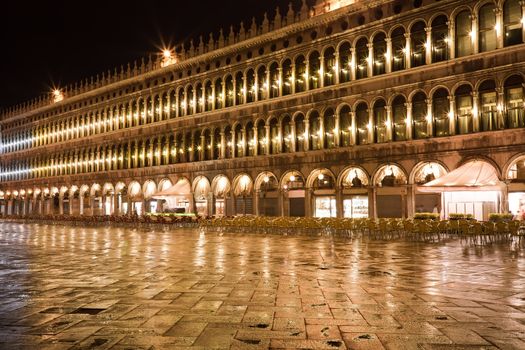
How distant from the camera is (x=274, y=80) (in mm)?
33688

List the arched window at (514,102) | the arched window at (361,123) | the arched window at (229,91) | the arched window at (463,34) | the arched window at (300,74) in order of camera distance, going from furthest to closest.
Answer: the arched window at (229,91)
the arched window at (300,74)
the arched window at (361,123)
the arched window at (463,34)
the arched window at (514,102)

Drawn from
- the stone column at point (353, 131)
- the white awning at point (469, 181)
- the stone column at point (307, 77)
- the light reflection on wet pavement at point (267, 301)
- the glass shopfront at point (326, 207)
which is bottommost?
the light reflection on wet pavement at point (267, 301)

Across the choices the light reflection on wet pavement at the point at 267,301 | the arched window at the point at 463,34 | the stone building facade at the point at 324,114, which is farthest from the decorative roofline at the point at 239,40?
the light reflection on wet pavement at the point at 267,301

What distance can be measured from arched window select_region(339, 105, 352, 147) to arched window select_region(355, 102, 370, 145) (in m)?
0.57

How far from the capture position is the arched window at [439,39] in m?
25.5

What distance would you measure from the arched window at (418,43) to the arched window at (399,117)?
2117mm

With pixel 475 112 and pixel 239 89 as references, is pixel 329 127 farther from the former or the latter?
pixel 475 112

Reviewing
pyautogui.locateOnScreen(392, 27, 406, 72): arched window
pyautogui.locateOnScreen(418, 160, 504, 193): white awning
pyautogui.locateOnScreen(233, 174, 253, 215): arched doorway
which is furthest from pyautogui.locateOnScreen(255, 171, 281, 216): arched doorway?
pyautogui.locateOnScreen(418, 160, 504, 193): white awning

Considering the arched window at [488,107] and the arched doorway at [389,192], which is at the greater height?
the arched window at [488,107]

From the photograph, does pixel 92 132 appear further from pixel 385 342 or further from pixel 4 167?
pixel 385 342

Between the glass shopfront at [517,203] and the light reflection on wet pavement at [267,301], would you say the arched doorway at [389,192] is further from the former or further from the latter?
the light reflection on wet pavement at [267,301]

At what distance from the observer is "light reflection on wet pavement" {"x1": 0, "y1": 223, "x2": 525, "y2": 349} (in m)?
6.20

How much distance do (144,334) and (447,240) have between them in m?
16.0

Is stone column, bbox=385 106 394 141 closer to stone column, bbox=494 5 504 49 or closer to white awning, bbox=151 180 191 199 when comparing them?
stone column, bbox=494 5 504 49
